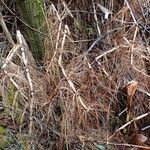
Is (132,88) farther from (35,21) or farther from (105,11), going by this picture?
(35,21)

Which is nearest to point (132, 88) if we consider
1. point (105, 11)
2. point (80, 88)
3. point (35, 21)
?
point (80, 88)

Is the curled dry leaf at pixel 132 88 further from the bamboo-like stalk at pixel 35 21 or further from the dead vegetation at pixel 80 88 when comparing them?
the bamboo-like stalk at pixel 35 21

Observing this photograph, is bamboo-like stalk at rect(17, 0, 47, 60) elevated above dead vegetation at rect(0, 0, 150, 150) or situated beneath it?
elevated above

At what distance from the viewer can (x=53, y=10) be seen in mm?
3213

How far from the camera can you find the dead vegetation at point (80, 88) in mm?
2672

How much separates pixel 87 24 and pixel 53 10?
367 mm

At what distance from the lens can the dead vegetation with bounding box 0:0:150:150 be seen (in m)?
2.67

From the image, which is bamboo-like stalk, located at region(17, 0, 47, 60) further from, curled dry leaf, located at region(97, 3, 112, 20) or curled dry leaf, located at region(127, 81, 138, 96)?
curled dry leaf, located at region(127, 81, 138, 96)

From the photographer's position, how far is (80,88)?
2.80 metres

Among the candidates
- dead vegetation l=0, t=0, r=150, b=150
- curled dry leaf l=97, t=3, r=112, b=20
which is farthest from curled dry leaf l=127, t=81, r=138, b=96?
curled dry leaf l=97, t=3, r=112, b=20

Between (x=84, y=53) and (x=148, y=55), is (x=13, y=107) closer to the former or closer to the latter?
(x=84, y=53)

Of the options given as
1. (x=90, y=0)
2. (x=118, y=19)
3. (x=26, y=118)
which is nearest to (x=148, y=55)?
(x=118, y=19)

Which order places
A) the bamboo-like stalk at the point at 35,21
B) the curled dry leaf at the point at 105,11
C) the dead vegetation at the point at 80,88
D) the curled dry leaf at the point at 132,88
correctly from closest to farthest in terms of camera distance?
the dead vegetation at the point at 80,88 < the curled dry leaf at the point at 132,88 < the bamboo-like stalk at the point at 35,21 < the curled dry leaf at the point at 105,11

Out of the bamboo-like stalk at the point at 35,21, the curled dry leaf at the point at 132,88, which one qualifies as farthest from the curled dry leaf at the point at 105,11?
the curled dry leaf at the point at 132,88
